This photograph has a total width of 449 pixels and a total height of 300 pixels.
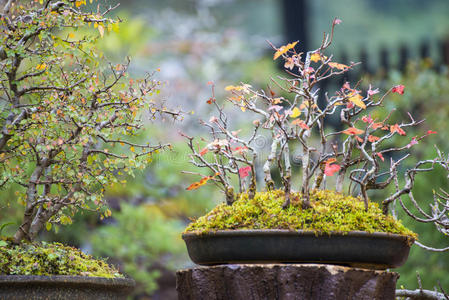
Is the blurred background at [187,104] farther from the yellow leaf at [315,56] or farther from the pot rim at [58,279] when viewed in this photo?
the pot rim at [58,279]

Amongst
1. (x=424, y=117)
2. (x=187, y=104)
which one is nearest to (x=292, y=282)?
(x=424, y=117)

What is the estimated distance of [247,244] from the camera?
155 cm

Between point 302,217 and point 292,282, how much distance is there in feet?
0.64

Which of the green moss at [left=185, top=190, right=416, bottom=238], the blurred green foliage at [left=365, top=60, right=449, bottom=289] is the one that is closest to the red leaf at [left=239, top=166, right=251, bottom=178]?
the green moss at [left=185, top=190, right=416, bottom=238]

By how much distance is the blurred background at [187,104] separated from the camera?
127 inches

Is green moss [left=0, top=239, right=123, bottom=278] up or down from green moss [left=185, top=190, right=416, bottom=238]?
down

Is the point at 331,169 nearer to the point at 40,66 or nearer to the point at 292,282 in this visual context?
the point at 292,282

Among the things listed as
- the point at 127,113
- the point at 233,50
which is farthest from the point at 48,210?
the point at 233,50

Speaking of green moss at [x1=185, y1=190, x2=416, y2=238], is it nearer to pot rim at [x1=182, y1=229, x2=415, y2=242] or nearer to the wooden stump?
pot rim at [x1=182, y1=229, x2=415, y2=242]

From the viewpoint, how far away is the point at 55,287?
5.55ft

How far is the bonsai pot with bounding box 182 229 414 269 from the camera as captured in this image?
154cm

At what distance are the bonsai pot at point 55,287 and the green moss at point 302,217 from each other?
1.23ft

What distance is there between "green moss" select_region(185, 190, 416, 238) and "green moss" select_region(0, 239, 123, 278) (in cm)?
43

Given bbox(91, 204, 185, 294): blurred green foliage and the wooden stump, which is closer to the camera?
the wooden stump
